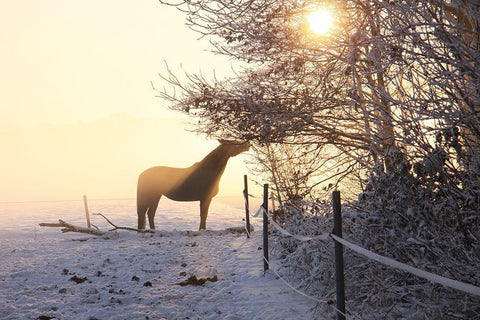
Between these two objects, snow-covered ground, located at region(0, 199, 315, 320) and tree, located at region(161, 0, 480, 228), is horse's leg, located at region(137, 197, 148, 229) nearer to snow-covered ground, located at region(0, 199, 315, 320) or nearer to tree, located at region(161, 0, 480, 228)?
snow-covered ground, located at region(0, 199, 315, 320)

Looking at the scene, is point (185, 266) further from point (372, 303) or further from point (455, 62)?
point (455, 62)

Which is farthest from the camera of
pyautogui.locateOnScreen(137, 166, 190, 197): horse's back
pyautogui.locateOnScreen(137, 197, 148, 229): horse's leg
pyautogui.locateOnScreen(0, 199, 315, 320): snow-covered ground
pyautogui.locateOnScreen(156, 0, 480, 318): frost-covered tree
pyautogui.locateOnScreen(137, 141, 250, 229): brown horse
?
pyautogui.locateOnScreen(137, 197, 148, 229): horse's leg

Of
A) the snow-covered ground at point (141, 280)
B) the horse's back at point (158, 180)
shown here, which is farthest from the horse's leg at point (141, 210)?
the snow-covered ground at point (141, 280)

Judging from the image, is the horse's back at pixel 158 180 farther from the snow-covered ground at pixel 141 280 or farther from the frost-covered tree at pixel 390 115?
the frost-covered tree at pixel 390 115

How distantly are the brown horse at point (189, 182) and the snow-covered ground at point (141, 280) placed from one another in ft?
4.42

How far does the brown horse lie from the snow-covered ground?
1.35 m

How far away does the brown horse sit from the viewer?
432 inches

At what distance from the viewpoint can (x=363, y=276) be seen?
468 cm

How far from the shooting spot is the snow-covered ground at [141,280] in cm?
504

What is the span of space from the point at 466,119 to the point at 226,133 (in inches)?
205

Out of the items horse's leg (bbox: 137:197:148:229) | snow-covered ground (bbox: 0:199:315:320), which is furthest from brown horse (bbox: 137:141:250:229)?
snow-covered ground (bbox: 0:199:315:320)

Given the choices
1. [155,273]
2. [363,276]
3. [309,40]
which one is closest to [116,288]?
[155,273]

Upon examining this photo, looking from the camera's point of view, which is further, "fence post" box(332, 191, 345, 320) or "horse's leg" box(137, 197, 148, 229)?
"horse's leg" box(137, 197, 148, 229)

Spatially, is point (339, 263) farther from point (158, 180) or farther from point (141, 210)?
point (141, 210)
